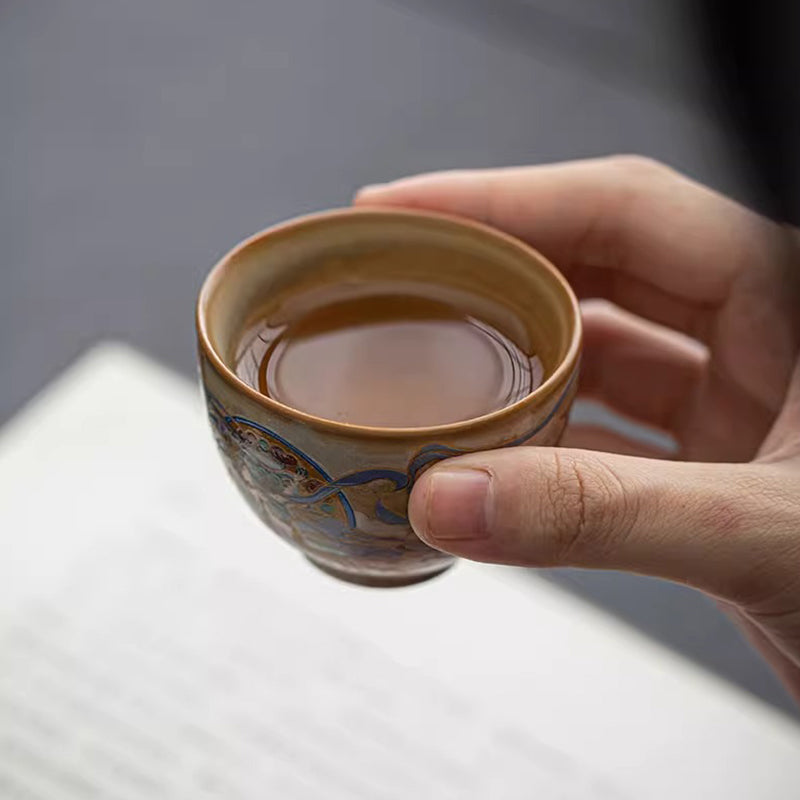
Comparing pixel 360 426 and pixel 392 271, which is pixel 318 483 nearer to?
pixel 360 426

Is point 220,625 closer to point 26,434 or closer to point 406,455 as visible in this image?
point 26,434

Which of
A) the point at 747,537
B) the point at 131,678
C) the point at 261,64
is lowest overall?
the point at 131,678

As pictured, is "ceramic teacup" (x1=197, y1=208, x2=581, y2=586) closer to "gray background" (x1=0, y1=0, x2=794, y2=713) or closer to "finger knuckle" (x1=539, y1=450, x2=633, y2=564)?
"finger knuckle" (x1=539, y1=450, x2=633, y2=564)

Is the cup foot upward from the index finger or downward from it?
downward

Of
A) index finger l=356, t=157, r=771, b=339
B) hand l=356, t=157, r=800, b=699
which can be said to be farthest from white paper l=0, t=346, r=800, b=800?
index finger l=356, t=157, r=771, b=339

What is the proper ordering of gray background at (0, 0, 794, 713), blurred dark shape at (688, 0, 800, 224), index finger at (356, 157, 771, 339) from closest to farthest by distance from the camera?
1. blurred dark shape at (688, 0, 800, 224)
2. index finger at (356, 157, 771, 339)
3. gray background at (0, 0, 794, 713)

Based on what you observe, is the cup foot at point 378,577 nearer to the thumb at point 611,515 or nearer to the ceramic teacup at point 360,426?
the ceramic teacup at point 360,426

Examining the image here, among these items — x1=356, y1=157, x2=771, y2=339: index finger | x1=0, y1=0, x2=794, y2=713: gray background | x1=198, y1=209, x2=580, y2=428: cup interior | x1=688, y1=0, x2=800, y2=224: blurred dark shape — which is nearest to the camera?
x1=688, y1=0, x2=800, y2=224: blurred dark shape

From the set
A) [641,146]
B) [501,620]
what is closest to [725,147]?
[641,146]
